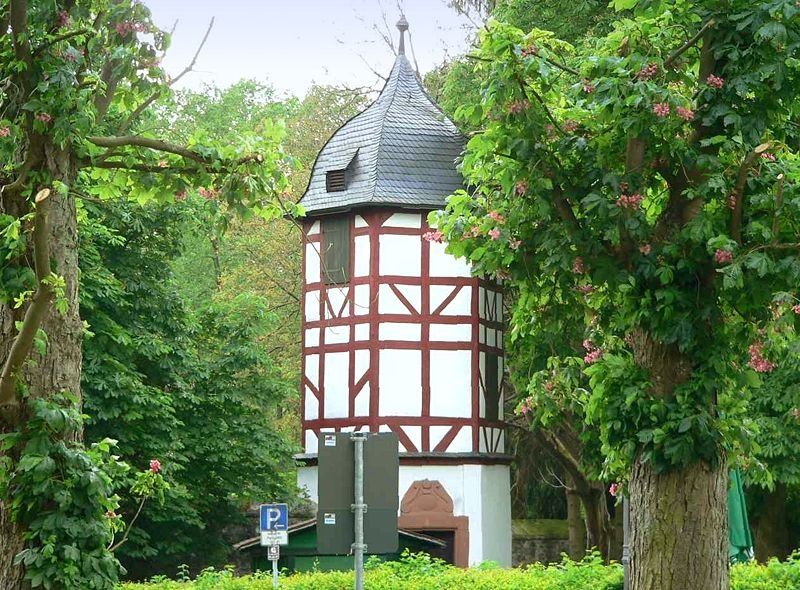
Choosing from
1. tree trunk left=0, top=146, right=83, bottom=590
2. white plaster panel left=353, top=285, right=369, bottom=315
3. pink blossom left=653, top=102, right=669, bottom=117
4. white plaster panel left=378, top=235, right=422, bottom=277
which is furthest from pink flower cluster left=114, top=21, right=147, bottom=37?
white plaster panel left=378, top=235, right=422, bottom=277

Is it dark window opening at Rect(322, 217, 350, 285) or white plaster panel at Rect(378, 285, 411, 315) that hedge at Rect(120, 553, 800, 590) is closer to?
white plaster panel at Rect(378, 285, 411, 315)

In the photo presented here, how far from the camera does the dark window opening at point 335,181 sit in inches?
1141

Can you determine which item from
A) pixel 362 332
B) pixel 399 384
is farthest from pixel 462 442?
pixel 362 332

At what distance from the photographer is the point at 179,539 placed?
87.6ft

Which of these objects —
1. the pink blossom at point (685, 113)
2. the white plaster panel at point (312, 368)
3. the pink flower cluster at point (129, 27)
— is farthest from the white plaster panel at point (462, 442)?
the pink flower cluster at point (129, 27)

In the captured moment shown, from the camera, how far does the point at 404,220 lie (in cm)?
2845

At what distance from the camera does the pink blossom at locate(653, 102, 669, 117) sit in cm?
1154

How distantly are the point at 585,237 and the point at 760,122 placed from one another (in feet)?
5.29

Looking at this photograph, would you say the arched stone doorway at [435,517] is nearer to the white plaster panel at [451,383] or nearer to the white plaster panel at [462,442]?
the white plaster panel at [462,442]

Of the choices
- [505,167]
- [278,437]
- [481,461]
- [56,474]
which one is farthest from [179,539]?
[56,474]

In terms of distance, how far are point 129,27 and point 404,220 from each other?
18.5 m

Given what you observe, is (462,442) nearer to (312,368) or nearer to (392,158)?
(312,368)

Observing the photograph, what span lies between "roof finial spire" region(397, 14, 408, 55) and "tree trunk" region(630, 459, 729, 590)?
845 inches

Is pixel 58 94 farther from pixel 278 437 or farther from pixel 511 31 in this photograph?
pixel 278 437
